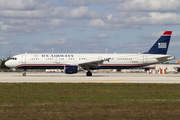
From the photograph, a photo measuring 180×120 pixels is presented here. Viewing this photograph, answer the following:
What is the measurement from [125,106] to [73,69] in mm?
32495

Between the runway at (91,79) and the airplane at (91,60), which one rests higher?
the airplane at (91,60)

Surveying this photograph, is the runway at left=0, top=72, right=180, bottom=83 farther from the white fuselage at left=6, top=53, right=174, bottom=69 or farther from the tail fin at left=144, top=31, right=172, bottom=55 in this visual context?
the tail fin at left=144, top=31, right=172, bottom=55

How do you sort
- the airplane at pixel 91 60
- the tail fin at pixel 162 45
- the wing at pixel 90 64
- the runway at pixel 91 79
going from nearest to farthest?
the runway at pixel 91 79 → the wing at pixel 90 64 → the airplane at pixel 91 60 → the tail fin at pixel 162 45

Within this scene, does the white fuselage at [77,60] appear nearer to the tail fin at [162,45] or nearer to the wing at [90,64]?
the wing at [90,64]

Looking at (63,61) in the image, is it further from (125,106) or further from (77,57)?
(125,106)

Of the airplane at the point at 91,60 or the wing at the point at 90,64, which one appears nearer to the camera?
the wing at the point at 90,64

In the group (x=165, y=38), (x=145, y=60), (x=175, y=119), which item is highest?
(x=165, y=38)

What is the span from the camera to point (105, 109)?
1274 cm

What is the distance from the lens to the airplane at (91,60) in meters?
48.5

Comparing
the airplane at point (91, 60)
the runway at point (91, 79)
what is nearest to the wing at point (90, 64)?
the airplane at point (91, 60)

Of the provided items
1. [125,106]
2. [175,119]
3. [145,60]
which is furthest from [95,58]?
[175,119]

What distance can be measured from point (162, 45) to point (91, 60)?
1374 centimetres

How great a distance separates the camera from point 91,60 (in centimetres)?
4962

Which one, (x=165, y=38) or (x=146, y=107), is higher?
(x=165, y=38)
